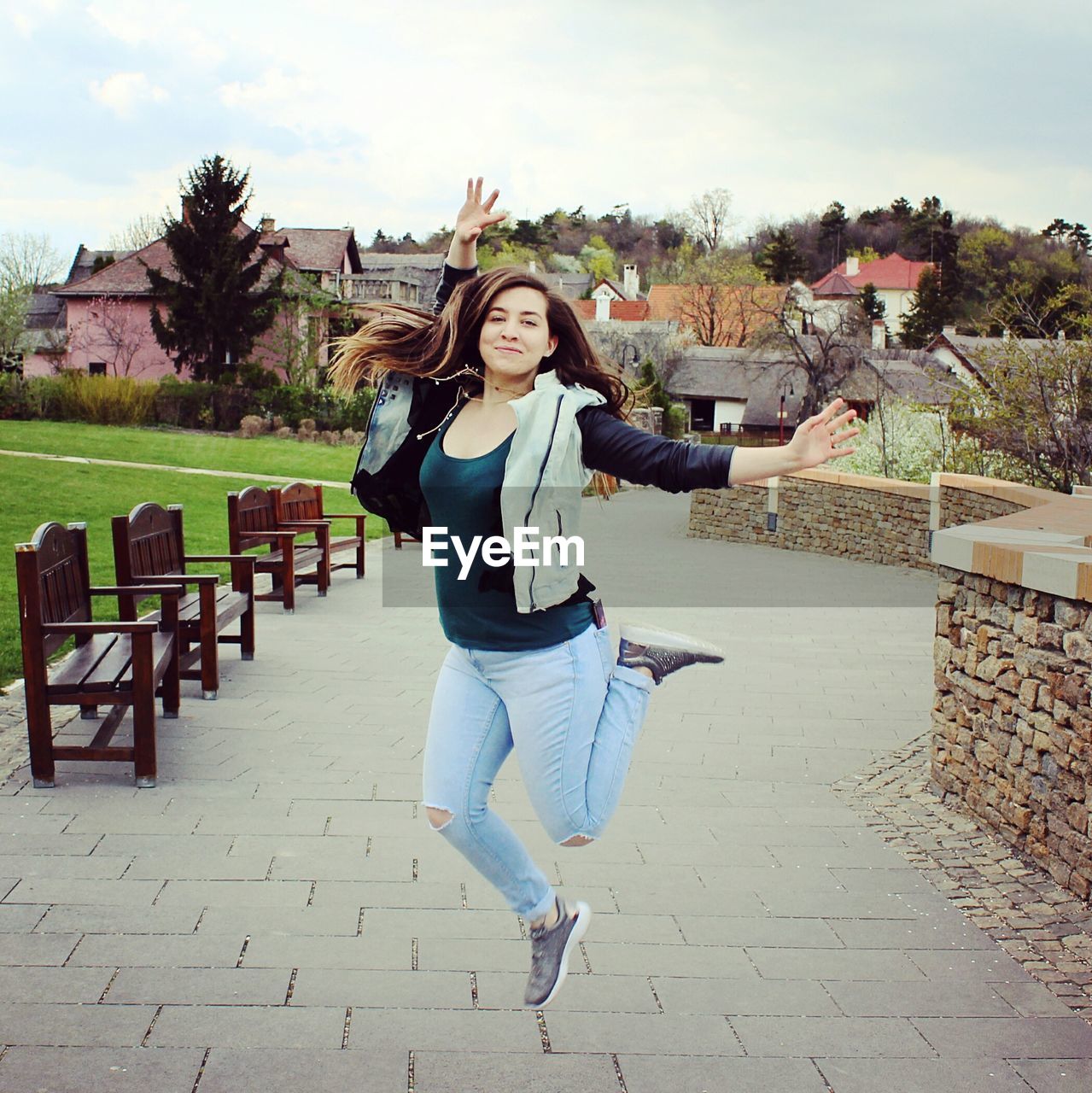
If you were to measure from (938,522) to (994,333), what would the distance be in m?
31.9

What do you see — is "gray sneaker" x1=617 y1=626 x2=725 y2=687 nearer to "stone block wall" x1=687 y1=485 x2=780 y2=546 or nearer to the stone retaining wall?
the stone retaining wall

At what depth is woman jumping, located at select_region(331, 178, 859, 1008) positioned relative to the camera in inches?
120

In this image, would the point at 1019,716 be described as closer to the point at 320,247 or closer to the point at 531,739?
the point at 531,739

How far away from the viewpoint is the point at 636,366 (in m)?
55.5

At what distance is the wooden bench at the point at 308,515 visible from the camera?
12523 millimetres

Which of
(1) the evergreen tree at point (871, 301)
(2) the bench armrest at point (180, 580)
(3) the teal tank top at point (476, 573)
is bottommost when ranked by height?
(2) the bench armrest at point (180, 580)

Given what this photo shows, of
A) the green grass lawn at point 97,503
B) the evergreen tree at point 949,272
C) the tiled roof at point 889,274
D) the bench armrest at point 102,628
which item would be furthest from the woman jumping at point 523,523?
the tiled roof at point 889,274

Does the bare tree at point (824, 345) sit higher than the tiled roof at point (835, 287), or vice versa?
the tiled roof at point (835, 287)

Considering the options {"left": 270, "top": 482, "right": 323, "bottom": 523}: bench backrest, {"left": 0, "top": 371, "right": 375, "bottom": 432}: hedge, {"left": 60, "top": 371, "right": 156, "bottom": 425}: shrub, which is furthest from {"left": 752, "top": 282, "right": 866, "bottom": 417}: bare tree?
{"left": 270, "top": 482, "right": 323, "bottom": 523}: bench backrest

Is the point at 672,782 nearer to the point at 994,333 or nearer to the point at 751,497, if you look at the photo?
the point at 751,497

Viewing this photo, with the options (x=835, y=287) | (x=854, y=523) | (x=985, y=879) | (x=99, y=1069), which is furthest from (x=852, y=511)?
(x=835, y=287)

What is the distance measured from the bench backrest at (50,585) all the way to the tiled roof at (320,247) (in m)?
53.2

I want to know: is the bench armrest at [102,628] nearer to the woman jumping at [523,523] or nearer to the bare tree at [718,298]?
the woman jumping at [523,523]

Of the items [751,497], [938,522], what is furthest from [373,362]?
[751,497]
